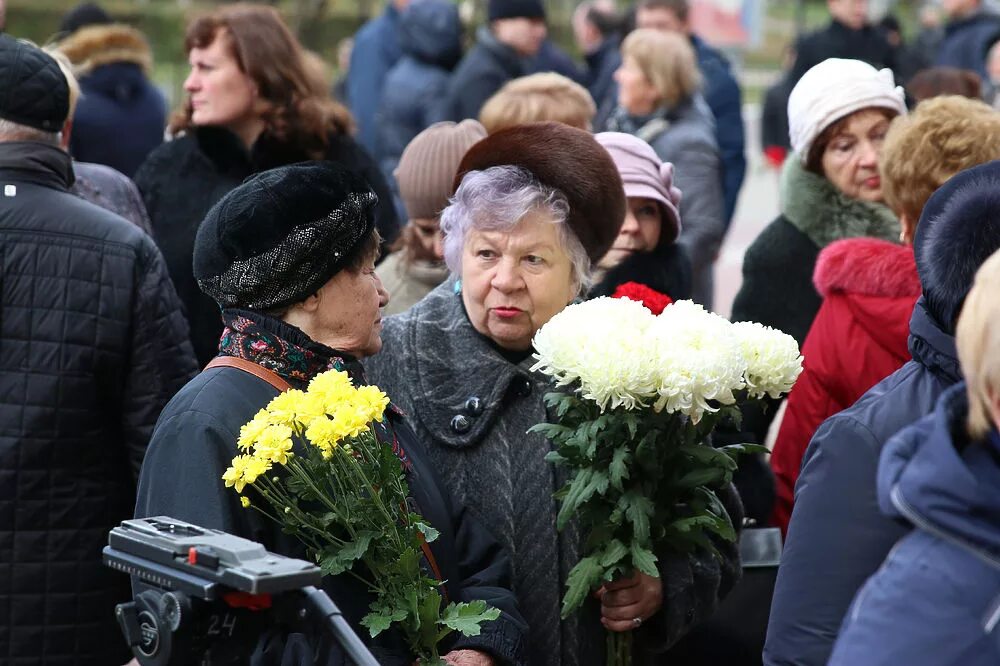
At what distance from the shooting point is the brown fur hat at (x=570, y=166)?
3400mm

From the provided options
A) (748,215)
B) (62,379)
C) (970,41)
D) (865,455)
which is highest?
(865,455)

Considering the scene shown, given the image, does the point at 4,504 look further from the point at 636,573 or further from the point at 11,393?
the point at 636,573

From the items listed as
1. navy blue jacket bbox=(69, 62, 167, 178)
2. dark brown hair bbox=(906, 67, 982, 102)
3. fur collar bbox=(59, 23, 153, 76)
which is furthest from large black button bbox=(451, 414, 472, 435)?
fur collar bbox=(59, 23, 153, 76)

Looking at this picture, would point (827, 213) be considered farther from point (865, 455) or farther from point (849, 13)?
point (849, 13)

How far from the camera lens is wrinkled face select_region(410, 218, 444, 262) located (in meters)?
4.74

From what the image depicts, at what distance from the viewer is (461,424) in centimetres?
333

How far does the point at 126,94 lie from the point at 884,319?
4.71 m

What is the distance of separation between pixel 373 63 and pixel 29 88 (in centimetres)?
633

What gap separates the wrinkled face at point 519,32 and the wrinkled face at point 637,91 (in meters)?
1.74

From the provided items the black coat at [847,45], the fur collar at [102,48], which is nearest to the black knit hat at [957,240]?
the fur collar at [102,48]

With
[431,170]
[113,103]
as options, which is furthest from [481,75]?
[431,170]

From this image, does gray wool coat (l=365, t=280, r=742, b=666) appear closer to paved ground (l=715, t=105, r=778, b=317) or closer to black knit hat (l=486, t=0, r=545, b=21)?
black knit hat (l=486, t=0, r=545, b=21)

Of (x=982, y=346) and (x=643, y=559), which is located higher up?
(x=982, y=346)

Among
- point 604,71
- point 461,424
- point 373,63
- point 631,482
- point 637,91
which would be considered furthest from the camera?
point 373,63
